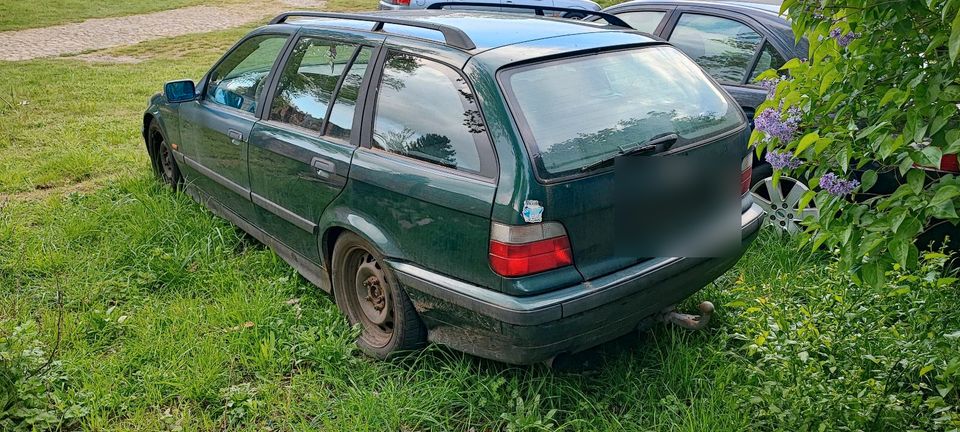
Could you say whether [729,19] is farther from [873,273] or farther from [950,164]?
[873,273]

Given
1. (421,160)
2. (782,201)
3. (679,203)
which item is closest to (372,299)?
(421,160)

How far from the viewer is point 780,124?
2.30m

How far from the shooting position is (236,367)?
Result: 140 inches

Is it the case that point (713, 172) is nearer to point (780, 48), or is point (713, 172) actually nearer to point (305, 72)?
point (780, 48)

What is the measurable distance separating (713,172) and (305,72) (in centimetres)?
220

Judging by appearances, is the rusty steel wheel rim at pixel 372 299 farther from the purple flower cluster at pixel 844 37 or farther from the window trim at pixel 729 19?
the window trim at pixel 729 19

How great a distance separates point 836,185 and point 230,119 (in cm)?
343

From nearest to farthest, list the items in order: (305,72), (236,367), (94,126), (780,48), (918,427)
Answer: (918,427) < (236,367) < (305,72) < (780,48) < (94,126)

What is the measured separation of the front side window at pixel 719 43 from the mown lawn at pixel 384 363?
1133 millimetres

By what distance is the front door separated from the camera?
4383 mm

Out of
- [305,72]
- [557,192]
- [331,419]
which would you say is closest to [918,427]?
[557,192]

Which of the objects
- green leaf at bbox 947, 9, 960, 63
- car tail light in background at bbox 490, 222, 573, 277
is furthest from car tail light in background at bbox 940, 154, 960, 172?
green leaf at bbox 947, 9, 960, 63

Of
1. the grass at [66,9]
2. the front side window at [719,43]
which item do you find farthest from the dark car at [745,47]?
the grass at [66,9]

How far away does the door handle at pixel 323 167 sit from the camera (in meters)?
3.56
